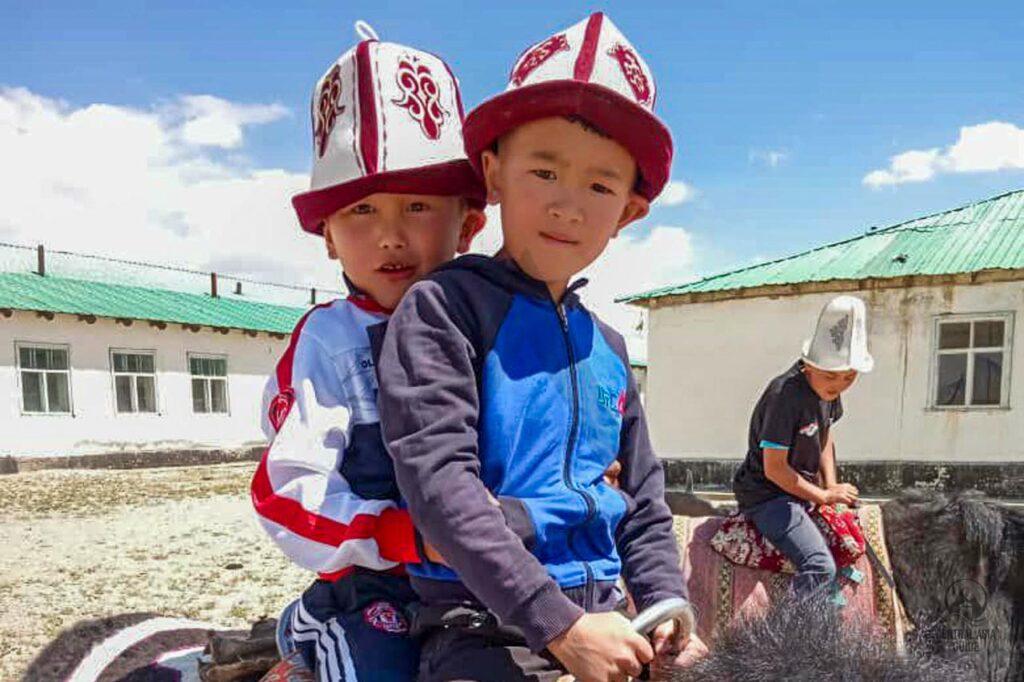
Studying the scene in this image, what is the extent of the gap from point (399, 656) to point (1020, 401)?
11642 millimetres

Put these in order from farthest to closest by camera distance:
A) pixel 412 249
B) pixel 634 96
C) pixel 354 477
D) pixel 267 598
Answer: pixel 267 598 < pixel 412 249 < pixel 354 477 < pixel 634 96

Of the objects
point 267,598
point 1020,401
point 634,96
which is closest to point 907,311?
point 1020,401

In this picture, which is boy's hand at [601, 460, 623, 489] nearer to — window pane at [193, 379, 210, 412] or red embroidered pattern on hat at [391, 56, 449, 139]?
red embroidered pattern on hat at [391, 56, 449, 139]

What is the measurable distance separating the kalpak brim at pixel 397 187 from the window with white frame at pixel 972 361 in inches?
439

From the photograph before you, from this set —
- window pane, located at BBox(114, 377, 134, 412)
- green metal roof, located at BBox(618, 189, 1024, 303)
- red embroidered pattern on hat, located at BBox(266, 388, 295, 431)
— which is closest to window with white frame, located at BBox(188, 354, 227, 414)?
window pane, located at BBox(114, 377, 134, 412)

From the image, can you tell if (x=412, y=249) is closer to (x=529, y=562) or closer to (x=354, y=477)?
(x=354, y=477)

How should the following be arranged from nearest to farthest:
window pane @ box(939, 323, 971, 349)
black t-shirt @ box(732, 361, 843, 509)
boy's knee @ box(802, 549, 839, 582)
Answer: boy's knee @ box(802, 549, 839, 582) < black t-shirt @ box(732, 361, 843, 509) < window pane @ box(939, 323, 971, 349)

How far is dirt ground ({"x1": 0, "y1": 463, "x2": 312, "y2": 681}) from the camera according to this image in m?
5.31

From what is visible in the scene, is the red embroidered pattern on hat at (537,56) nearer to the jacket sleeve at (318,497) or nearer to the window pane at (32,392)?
the jacket sleeve at (318,497)

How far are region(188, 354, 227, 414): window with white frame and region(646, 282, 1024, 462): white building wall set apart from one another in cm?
1193

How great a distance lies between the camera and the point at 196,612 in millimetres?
5340

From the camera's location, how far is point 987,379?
10.1 metres

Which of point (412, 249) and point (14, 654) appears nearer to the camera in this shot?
point (412, 249)

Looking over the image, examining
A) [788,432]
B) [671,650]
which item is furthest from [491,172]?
[788,432]
